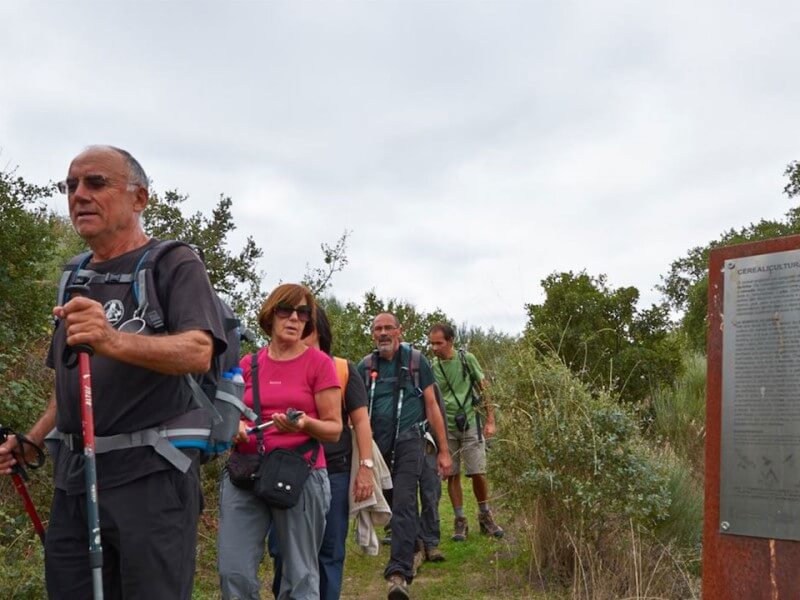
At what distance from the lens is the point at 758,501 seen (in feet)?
16.0

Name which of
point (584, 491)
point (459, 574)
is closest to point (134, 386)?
point (584, 491)

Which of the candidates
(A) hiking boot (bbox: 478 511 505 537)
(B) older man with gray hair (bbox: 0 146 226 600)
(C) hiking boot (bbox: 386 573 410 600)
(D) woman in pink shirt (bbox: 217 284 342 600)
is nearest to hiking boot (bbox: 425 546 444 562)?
(A) hiking boot (bbox: 478 511 505 537)

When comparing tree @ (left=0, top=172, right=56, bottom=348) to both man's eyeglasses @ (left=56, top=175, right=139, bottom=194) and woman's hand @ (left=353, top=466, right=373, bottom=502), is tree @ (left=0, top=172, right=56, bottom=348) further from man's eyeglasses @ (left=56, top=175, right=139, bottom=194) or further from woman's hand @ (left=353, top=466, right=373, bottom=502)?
man's eyeglasses @ (left=56, top=175, right=139, bottom=194)

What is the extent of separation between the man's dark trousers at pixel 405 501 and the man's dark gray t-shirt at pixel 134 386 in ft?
13.9

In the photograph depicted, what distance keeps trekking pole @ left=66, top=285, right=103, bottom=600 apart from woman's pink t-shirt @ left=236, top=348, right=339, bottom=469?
6.98 ft

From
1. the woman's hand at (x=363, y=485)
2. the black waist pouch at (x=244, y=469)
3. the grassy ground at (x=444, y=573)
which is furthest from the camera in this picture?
the grassy ground at (x=444, y=573)

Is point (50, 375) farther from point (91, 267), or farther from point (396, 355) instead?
point (91, 267)

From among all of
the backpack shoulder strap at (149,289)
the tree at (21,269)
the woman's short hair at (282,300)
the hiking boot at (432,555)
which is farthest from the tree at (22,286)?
the backpack shoulder strap at (149,289)

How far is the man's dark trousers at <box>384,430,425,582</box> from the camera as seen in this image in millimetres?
7106

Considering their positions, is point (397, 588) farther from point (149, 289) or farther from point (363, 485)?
point (149, 289)

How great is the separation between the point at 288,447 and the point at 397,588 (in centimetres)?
222

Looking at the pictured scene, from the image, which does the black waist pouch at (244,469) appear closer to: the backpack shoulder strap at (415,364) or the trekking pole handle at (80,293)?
the trekking pole handle at (80,293)

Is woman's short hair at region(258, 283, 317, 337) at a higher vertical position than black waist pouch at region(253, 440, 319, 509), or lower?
higher

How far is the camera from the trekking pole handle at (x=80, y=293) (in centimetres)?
289
